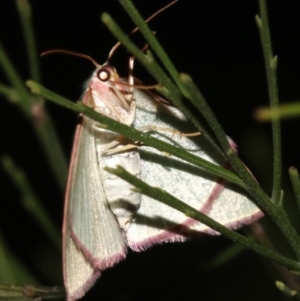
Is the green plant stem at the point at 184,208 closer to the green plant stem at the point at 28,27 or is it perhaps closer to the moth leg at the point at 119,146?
the moth leg at the point at 119,146

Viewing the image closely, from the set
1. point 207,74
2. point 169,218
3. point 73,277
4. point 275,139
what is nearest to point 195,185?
point 169,218

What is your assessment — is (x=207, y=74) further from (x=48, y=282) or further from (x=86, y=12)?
(x=48, y=282)

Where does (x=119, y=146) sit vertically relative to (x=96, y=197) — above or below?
above

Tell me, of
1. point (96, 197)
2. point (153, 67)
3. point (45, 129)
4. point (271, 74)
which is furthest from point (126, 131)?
point (45, 129)

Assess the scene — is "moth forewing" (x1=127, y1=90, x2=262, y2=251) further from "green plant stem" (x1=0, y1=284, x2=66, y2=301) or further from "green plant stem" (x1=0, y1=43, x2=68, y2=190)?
"green plant stem" (x1=0, y1=43, x2=68, y2=190)

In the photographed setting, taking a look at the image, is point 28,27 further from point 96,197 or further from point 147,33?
point 147,33
